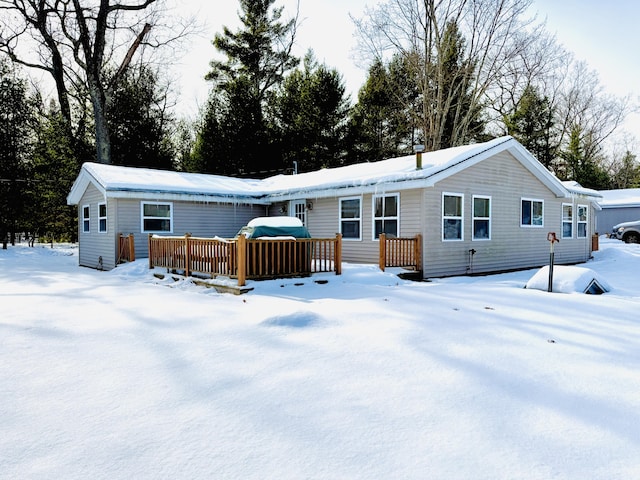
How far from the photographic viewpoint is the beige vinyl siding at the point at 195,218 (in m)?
13.1

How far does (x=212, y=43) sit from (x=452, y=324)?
27.0 metres

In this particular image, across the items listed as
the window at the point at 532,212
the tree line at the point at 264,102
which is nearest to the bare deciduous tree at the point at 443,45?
the tree line at the point at 264,102

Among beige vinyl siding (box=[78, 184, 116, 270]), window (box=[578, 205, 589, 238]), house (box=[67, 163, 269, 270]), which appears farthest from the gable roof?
beige vinyl siding (box=[78, 184, 116, 270])

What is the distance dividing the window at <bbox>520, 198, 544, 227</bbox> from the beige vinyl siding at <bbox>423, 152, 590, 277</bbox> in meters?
0.15

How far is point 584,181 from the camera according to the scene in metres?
32.2

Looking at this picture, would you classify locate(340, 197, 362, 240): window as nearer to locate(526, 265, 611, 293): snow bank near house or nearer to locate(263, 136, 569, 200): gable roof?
locate(263, 136, 569, 200): gable roof

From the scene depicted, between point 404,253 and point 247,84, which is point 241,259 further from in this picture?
point 247,84

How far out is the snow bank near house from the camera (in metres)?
7.97

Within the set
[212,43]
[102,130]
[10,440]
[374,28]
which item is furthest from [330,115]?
[10,440]

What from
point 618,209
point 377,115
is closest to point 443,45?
point 377,115

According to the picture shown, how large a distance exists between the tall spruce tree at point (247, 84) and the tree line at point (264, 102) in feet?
0.21

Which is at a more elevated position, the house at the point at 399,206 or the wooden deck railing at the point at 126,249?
the house at the point at 399,206

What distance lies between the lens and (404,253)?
10.8 metres

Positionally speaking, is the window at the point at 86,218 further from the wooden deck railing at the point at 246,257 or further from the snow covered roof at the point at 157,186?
the wooden deck railing at the point at 246,257
